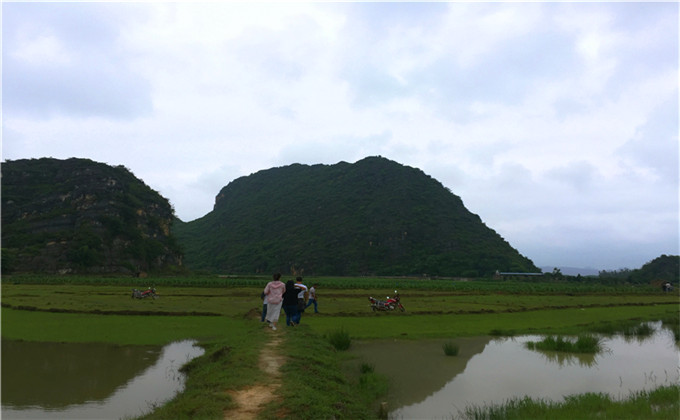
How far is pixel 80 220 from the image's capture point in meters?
88.0

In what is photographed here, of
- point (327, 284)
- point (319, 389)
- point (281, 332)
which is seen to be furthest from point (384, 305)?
point (327, 284)

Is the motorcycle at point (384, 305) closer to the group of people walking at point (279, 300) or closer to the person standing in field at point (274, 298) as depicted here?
the group of people walking at point (279, 300)

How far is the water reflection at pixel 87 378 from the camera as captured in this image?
26.3 feet

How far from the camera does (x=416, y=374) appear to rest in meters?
11.3

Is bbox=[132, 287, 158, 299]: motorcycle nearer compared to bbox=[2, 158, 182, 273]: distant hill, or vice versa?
bbox=[132, 287, 158, 299]: motorcycle

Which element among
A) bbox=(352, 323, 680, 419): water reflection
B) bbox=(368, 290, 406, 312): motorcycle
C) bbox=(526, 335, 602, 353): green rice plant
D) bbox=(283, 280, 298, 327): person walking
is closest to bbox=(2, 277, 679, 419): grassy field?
bbox=(368, 290, 406, 312): motorcycle

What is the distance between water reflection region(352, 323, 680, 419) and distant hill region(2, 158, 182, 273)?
264 ft

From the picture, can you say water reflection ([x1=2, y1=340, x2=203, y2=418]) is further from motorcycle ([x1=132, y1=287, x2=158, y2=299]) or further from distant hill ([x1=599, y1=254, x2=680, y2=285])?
distant hill ([x1=599, y1=254, x2=680, y2=285])

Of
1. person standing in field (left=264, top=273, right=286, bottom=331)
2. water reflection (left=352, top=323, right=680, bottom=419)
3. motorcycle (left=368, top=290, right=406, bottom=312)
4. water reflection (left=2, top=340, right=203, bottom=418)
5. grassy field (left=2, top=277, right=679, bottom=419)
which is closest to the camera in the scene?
grassy field (left=2, top=277, right=679, bottom=419)

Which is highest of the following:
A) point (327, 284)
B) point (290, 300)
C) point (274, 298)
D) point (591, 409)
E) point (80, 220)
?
point (80, 220)

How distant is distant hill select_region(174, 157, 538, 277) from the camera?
118m

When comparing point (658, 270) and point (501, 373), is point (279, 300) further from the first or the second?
point (658, 270)

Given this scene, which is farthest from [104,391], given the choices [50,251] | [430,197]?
[430,197]

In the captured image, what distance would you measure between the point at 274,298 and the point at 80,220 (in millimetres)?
91458
